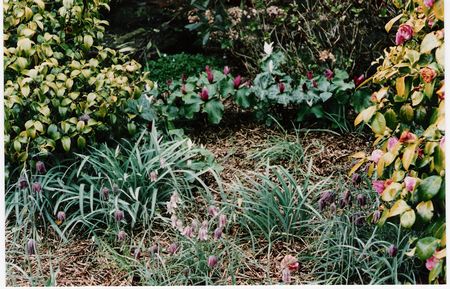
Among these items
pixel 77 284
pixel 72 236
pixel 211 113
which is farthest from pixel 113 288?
pixel 211 113

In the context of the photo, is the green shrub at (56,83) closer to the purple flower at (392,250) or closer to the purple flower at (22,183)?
the purple flower at (22,183)

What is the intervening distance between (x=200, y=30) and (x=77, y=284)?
2.35 m

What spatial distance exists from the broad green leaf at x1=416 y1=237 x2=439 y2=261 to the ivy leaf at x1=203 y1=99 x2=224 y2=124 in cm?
179

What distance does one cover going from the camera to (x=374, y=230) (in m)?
2.79

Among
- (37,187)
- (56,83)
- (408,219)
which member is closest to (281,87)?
(56,83)

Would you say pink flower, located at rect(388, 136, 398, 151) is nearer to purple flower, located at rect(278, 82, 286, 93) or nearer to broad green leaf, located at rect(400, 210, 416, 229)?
broad green leaf, located at rect(400, 210, 416, 229)

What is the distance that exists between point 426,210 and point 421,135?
29cm

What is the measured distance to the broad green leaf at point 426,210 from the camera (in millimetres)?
2279

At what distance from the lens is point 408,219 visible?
2.32 meters

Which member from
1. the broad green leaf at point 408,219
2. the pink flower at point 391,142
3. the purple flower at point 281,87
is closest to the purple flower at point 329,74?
the purple flower at point 281,87

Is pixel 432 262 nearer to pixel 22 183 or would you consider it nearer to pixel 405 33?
pixel 405 33

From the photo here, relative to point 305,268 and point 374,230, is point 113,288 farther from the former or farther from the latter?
point 374,230

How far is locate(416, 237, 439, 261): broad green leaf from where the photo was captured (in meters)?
2.28

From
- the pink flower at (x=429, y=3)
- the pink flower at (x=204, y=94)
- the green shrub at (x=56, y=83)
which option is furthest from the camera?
the pink flower at (x=204, y=94)
